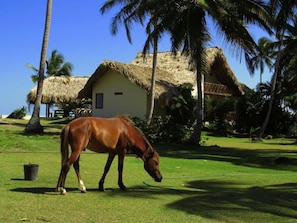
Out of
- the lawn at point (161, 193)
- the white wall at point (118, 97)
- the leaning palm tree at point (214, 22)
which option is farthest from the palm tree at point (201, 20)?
the white wall at point (118, 97)

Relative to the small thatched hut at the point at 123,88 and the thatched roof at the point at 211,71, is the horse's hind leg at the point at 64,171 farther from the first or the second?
the thatched roof at the point at 211,71

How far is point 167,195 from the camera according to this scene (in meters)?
8.53

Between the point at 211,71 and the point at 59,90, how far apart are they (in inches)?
563

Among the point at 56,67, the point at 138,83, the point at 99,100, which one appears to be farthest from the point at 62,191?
the point at 56,67

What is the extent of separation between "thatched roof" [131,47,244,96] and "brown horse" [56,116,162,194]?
23.6 meters

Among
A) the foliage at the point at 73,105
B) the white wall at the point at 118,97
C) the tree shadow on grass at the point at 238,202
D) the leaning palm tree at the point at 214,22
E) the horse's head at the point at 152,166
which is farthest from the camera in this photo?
the foliage at the point at 73,105

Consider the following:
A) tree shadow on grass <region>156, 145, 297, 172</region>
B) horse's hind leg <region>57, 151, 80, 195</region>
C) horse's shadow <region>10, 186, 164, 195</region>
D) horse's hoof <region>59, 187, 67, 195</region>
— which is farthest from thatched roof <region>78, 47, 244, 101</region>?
horse's hoof <region>59, 187, 67, 195</region>

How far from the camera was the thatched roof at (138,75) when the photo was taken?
96.2 ft

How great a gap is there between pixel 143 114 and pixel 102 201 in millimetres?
22777

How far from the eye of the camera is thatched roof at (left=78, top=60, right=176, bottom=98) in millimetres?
29328

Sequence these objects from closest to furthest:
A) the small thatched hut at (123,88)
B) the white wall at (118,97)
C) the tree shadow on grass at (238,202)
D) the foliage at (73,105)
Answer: the tree shadow on grass at (238,202), the small thatched hut at (123,88), the white wall at (118,97), the foliage at (73,105)

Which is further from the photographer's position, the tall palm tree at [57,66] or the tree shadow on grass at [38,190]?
the tall palm tree at [57,66]

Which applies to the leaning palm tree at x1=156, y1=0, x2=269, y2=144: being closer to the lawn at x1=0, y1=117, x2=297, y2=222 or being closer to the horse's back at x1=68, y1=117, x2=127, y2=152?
the lawn at x1=0, y1=117, x2=297, y2=222

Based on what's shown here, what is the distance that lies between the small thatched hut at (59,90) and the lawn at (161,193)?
25.5 m
